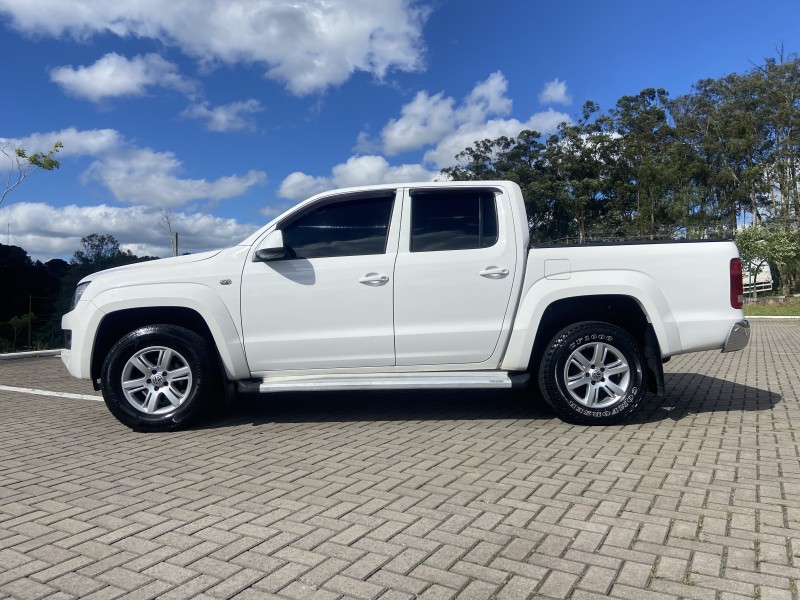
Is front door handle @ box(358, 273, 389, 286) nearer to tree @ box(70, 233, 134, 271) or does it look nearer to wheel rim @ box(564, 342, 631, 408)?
wheel rim @ box(564, 342, 631, 408)

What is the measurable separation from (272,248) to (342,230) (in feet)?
2.03

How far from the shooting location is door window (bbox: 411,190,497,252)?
541cm

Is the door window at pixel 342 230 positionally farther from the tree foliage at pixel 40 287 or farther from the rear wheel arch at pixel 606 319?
the tree foliage at pixel 40 287

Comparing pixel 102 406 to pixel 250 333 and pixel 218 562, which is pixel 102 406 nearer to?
pixel 250 333

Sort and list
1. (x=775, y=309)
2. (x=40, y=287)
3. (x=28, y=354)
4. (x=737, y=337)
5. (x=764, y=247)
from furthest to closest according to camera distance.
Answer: (x=764, y=247)
(x=775, y=309)
(x=40, y=287)
(x=28, y=354)
(x=737, y=337)

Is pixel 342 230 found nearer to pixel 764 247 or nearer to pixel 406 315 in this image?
pixel 406 315

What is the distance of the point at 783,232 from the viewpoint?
1238 inches

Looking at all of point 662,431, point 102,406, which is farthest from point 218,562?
point 102,406

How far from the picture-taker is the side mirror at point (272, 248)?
5.22 metres

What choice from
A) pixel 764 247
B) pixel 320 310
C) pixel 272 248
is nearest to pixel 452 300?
pixel 320 310

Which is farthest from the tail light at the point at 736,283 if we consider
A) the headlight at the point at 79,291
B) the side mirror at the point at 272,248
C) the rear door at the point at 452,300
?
the headlight at the point at 79,291

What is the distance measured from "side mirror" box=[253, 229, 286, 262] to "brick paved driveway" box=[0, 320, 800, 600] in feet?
4.76

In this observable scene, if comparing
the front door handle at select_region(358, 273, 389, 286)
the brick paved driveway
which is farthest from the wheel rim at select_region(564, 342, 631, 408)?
the front door handle at select_region(358, 273, 389, 286)

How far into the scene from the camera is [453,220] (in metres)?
5.50
